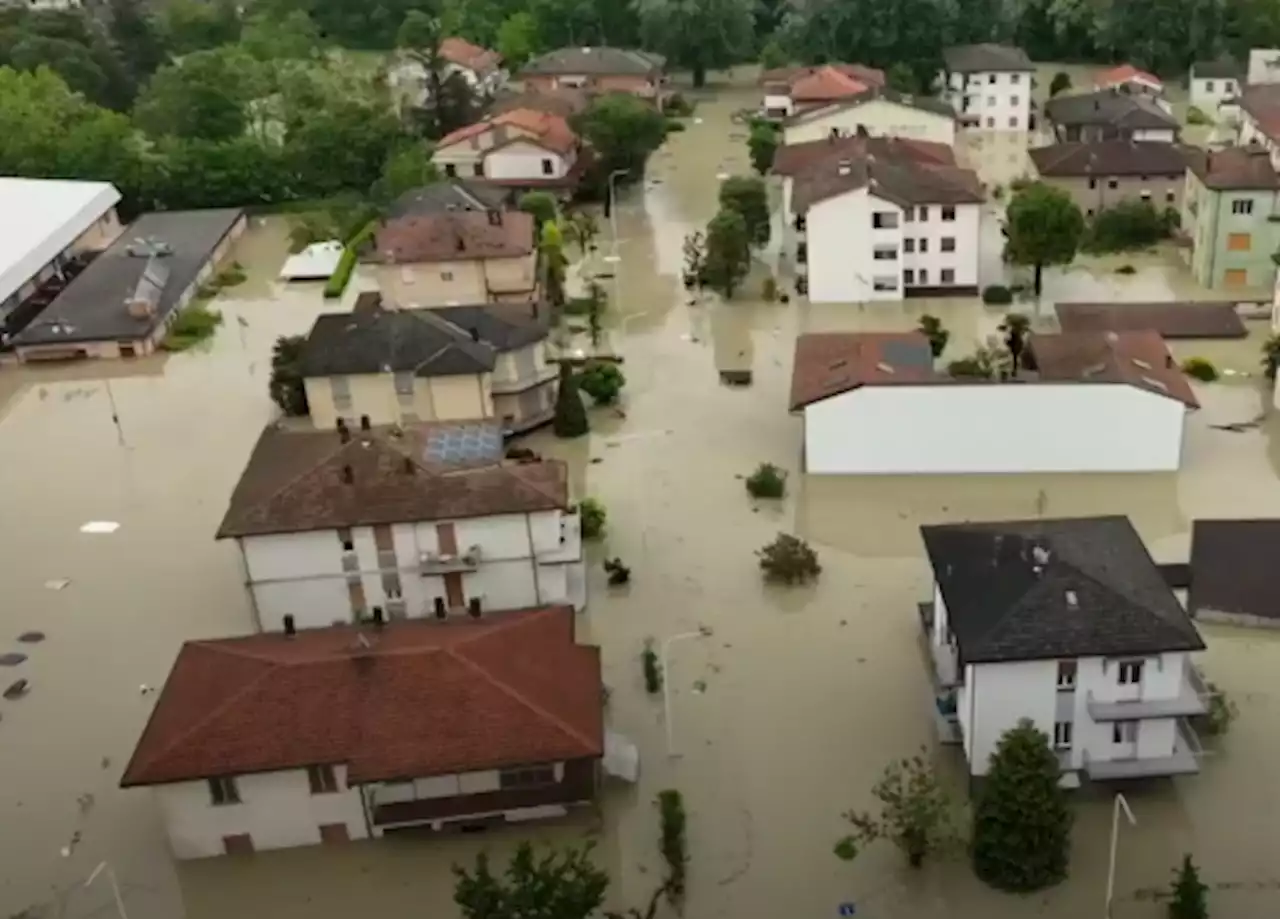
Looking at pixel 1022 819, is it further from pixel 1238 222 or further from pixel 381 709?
pixel 1238 222

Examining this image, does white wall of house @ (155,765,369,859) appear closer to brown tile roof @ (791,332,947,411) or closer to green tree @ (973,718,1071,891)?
green tree @ (973,718,1071,891)

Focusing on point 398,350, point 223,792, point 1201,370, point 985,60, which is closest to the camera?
point 223,792

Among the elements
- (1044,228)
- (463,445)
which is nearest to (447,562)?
(463,445)

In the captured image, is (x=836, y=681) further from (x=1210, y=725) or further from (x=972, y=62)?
(x=972, y=62)

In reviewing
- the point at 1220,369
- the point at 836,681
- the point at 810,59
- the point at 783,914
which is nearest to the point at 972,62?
the point at 810,59

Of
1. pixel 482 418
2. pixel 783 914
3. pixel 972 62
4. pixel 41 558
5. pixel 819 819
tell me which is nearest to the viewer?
pixel 783 914
